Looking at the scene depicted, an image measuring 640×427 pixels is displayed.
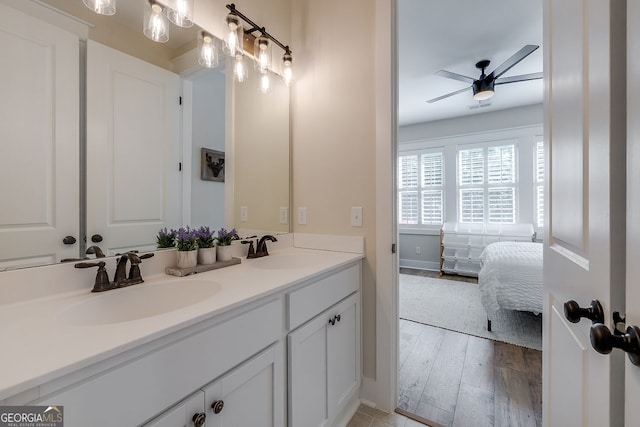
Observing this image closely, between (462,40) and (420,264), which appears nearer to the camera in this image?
(462,40)

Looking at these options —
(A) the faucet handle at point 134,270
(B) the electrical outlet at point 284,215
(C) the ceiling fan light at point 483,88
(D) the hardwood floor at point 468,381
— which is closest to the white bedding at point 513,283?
(D) the hardwood floor at point 468,381

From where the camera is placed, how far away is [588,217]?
0.58m

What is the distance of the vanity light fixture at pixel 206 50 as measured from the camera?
52.8 inches

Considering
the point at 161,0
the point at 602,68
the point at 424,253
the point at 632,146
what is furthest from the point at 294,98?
the point at 424,253

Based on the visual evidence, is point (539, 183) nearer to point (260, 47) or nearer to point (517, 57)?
point (517, 57)

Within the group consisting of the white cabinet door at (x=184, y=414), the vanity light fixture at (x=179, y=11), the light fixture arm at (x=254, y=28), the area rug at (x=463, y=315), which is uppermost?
the light fixture arm at (x=254, y=28)

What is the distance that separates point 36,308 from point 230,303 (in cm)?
56

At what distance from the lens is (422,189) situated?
512cm

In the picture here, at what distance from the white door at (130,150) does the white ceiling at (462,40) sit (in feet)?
6.46

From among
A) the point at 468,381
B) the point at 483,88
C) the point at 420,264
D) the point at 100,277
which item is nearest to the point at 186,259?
the point at 100,277

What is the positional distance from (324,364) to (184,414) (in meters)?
0.69

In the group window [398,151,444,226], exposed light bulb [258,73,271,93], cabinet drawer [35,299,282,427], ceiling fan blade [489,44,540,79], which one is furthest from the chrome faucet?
window [398,151,444,226]

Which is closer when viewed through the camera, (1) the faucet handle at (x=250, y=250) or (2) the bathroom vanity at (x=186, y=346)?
(2) the bathroom vanity at (x=186, y=346)

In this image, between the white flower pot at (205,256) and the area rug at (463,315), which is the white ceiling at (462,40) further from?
the area rug at (463,315)
